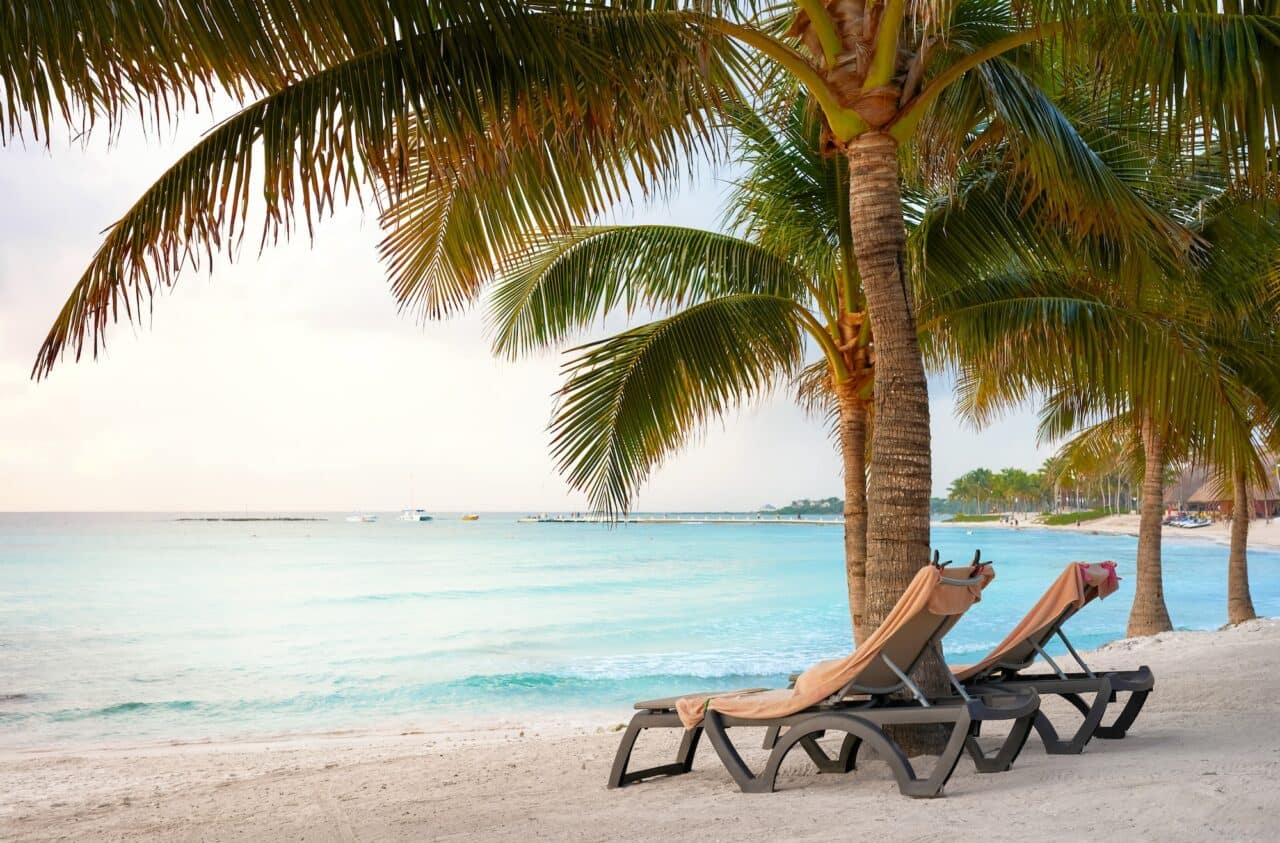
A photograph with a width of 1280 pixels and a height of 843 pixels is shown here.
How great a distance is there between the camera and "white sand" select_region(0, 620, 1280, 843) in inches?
133

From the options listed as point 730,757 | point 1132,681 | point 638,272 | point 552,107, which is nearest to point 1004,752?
point 1132,681

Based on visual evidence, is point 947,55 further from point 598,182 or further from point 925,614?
point 925,614

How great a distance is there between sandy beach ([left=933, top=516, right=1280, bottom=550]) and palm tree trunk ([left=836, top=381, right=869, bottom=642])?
3322 cm

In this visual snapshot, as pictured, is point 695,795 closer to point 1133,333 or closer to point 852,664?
point 852,664

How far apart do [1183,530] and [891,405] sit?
80.1 metres

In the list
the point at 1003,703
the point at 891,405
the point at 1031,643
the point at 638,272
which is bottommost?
the point at 1003,703

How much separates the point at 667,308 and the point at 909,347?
270 cm

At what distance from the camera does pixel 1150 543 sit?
11773 millimetres

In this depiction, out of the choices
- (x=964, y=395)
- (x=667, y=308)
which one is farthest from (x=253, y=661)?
(x=667, y=308)

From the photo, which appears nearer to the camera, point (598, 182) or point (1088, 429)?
point (598, 182)

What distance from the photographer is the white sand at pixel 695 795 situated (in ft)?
11.1

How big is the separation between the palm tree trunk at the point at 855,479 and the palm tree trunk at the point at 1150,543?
5389 mm

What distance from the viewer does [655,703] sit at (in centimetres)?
466

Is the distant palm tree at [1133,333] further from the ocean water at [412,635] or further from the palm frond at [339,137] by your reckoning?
the ocean water at [412,635]
